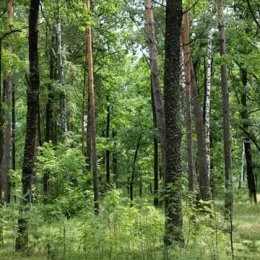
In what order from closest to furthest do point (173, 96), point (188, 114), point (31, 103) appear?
point (173, 96), point (31, 103), point (188, 114)

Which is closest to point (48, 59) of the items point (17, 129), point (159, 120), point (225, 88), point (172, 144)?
point (17, 129)

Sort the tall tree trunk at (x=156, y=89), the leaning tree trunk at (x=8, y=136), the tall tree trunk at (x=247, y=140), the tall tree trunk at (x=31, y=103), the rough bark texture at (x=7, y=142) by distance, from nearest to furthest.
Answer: the tall tree trunk at (x=31, y=103), the tall tree trunk at (x=156, y=89), the leaning tree trunk at (x=8, y=136), the rough bark texture at (x=7, y=142), the tall tree trunk at (x=247, y=140)

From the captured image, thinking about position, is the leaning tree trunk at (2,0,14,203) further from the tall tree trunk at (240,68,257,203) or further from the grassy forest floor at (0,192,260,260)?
the tall tree trunk at (240,68,257,203)

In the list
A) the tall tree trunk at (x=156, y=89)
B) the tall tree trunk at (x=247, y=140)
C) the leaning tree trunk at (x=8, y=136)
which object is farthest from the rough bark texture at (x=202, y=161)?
the tall tree trunk at (x=247, y=140)

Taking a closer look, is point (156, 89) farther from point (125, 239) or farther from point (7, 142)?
point (7, 142)

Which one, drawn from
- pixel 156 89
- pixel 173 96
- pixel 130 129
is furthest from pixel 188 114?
pixel 130 129

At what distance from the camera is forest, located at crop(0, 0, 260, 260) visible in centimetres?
756

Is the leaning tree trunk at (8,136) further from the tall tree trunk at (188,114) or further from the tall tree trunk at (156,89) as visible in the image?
the tall tree trunk at (156,89)

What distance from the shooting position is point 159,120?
11367 mm

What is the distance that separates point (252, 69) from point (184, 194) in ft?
28.4

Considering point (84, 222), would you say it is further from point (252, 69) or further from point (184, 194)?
point (252, 69)

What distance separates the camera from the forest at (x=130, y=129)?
7.56 meters

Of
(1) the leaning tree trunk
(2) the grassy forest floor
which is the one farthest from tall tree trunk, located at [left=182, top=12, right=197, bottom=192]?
(1) the leaning tree trunk

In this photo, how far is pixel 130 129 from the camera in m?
30.0
